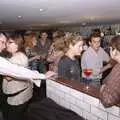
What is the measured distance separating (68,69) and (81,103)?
64 cm

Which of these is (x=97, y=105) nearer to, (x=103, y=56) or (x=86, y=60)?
(x=86, y=60)

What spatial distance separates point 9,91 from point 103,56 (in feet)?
5.16

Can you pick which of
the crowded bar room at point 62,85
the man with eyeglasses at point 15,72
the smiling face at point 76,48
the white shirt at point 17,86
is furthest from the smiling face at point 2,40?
the smiling face at point 76,48

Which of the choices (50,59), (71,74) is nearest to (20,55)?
(71,74)

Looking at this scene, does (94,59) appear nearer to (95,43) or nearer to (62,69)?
(95,43)

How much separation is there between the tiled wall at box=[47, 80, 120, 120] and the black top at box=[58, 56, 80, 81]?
162 mm

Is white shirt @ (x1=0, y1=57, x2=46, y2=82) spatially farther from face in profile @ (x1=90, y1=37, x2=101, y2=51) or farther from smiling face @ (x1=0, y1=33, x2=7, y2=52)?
face in profile @ (x1=90, y1=37, x2=101, y2=51)

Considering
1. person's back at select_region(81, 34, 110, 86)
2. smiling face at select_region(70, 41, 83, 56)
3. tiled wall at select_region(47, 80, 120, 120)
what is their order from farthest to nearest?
person's back at select_region(81, 34, 110, 86) → smiling face at select_region(70, 41, 83, 56) → tiled wall at select_region(47, 80, 120, 120)

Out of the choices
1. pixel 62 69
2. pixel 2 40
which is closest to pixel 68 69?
pixel 62 69

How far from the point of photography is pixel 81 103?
2484 mm

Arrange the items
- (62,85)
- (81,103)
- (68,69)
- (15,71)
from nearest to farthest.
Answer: (15,71)
(81,103)
(62,85)
(68,69)

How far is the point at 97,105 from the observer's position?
227cm

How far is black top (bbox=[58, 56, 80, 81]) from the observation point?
3029 mm

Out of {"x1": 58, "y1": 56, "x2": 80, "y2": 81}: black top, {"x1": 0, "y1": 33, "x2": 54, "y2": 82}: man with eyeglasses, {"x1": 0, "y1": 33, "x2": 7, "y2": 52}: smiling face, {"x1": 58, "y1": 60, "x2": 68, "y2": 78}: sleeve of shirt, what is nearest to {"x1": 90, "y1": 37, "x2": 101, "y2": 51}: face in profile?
{"x1": 58, "y1": 56, "x2": 80, "y2": 81}: black top
